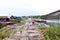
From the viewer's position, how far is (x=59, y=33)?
65.6ft

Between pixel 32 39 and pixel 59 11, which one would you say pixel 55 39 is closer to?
pixel 32 39

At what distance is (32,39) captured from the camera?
1794 cm

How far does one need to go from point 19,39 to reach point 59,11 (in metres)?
5.90

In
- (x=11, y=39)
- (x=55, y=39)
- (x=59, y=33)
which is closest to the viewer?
(x=55, y=39)

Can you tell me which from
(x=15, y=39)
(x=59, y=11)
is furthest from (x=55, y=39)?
(x=59, y=11)

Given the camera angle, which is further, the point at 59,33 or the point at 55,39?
the point at 59,33

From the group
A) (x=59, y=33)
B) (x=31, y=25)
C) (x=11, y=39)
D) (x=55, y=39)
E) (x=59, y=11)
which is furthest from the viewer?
(x=31, y=25)

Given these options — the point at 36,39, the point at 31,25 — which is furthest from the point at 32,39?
the point at 31,25

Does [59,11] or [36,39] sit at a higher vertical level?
[59,11]

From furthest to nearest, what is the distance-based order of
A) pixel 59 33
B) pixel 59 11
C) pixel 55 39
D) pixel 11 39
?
pixel 59 11 < pixel 59 33 < pixel 11 39 < pixel 55 39

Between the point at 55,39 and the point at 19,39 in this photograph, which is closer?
the point at 55,39

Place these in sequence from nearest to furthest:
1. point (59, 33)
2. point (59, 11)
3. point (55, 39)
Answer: point (55, 39)
point (59, 33)
point (59, 11)

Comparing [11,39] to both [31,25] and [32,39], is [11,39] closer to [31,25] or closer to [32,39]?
[32,39]

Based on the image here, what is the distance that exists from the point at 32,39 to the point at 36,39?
12.5 inches
